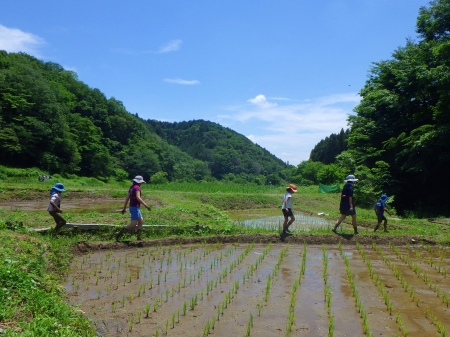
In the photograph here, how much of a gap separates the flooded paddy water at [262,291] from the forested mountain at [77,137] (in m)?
38.7

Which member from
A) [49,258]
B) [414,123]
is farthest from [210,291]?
[414,123]

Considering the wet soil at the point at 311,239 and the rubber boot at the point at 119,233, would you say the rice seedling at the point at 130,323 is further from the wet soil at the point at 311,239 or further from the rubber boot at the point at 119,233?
the wet soil at the point at 311,239

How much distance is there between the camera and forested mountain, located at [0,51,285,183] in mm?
44969

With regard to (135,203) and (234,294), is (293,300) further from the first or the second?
(135,203)

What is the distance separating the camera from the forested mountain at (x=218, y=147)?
119 m

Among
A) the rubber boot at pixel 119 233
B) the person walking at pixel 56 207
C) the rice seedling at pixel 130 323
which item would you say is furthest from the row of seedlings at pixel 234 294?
the person walking at pixel 56 207

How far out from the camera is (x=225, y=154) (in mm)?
121125

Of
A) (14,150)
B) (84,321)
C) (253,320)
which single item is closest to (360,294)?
(253,320)

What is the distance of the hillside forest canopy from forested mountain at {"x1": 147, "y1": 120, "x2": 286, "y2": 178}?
439 inches

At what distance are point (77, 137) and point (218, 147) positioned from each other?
73.5 metres

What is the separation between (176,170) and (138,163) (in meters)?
18.0

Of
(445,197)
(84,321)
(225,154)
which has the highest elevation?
(225,154)

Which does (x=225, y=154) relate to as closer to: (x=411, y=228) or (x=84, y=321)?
(x=411, y=228)

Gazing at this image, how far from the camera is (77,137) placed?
58594mm
